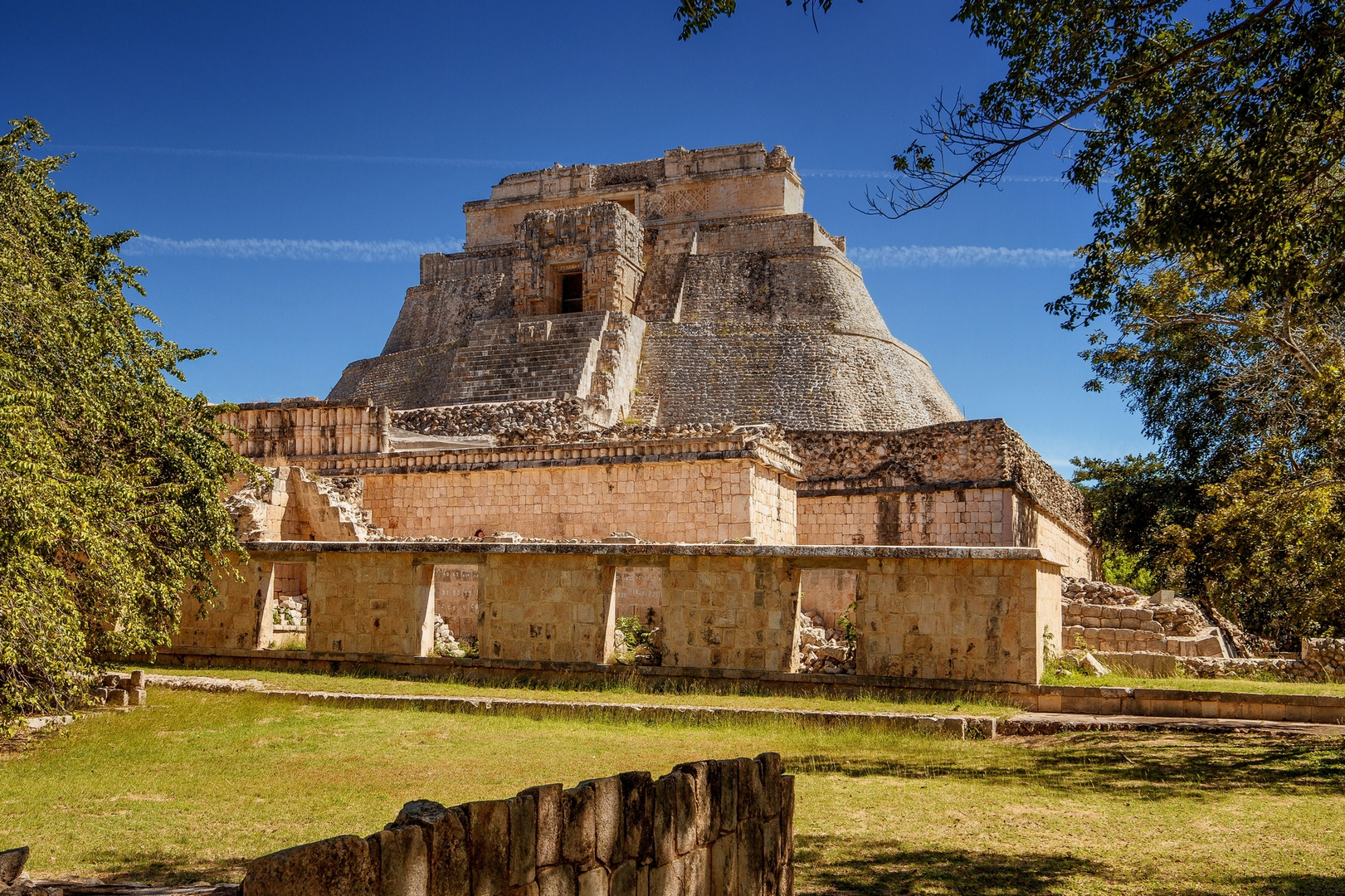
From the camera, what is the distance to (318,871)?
2785 millimetres

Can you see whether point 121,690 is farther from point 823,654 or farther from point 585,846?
point 585,846

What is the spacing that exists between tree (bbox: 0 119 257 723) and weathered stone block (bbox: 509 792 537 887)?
222 inches

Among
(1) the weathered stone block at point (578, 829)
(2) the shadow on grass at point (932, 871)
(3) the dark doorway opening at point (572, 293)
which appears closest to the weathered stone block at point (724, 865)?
(1) the weathered stone block at point (578, 829)

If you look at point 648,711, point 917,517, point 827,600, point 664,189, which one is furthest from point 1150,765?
point 664,189

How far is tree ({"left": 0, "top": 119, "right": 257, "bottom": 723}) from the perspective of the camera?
7688mm

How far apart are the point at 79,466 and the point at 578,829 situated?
8.18 metres

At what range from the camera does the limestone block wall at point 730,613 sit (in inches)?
454

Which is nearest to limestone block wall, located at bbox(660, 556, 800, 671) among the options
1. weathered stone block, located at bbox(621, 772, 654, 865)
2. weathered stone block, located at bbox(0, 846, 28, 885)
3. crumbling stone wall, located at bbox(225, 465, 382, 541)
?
crumbling stone wall, located at bbox(225, 465, 382, 541)

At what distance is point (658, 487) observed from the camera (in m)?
16.7

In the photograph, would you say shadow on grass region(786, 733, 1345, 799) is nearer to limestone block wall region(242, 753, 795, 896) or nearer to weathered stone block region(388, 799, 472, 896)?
limestone block wall region(242, 753, 795, 896)

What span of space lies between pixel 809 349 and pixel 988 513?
13.4m

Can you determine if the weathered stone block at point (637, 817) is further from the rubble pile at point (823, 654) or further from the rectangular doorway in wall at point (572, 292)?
the rectangular doorway in wall at point (572, 292)

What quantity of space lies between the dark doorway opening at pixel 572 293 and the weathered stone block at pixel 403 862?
108ft

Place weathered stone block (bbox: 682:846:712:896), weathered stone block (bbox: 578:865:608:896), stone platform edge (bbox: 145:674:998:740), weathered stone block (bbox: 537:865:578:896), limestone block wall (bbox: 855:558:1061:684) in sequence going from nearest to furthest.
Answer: weathered stone block (bbox: 537:865:578:896) < weathered stone block (bbox: 578:865:608:896) < weathered stone block (bbox: 682:846:712:896) < stone platform edge (bbox: 145:674:998:740) < limestone block wall (bbox: 855:558:1061:684)
